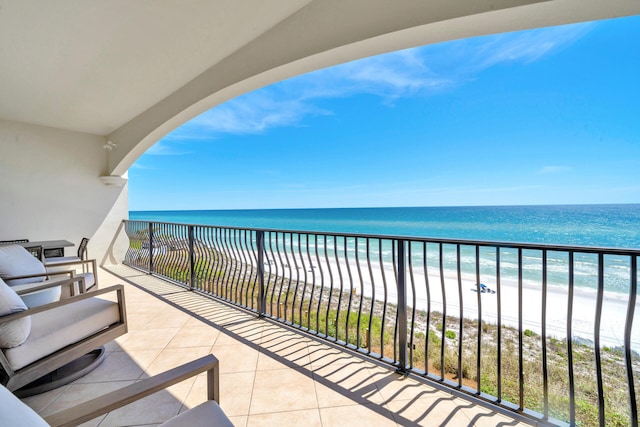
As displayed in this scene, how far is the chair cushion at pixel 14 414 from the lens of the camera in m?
0.56

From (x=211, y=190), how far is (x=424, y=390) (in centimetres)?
Answer: 2880

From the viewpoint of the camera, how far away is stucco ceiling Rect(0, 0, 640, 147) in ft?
5.98

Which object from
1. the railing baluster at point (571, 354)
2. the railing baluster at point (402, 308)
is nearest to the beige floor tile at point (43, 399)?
the railing baluster at point (402, 308)

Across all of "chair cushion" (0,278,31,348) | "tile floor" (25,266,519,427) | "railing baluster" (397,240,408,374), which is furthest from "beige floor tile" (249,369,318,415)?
"chair cushion" (0,278,31,348)

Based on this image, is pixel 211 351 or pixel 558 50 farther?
pixel 558 50

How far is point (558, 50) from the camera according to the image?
14133mm

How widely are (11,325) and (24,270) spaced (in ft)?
5.66

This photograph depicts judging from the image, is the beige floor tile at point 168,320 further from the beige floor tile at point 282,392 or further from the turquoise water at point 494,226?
the turquoise water at point 494,226

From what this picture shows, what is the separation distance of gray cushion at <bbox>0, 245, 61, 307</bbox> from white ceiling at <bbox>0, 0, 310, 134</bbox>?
207 centimetres

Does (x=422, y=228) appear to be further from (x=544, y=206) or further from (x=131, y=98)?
(x=131, y=98)

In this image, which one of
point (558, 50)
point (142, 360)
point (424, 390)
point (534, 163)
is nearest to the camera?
point (424, 390)

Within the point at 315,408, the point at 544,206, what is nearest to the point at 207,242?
the point at 315,408

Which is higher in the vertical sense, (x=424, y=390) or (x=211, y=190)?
(x=211, y=190)

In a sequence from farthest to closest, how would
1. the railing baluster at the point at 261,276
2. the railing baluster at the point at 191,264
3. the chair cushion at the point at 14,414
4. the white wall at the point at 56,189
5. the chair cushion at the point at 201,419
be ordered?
the white wall at the point at 56,189 < the railing baluster at the point at 191,264 < the railing baluster at the point at 261,276 < the chair cushion at the point at 201,419 < the chair cushion at the point at 14,414
